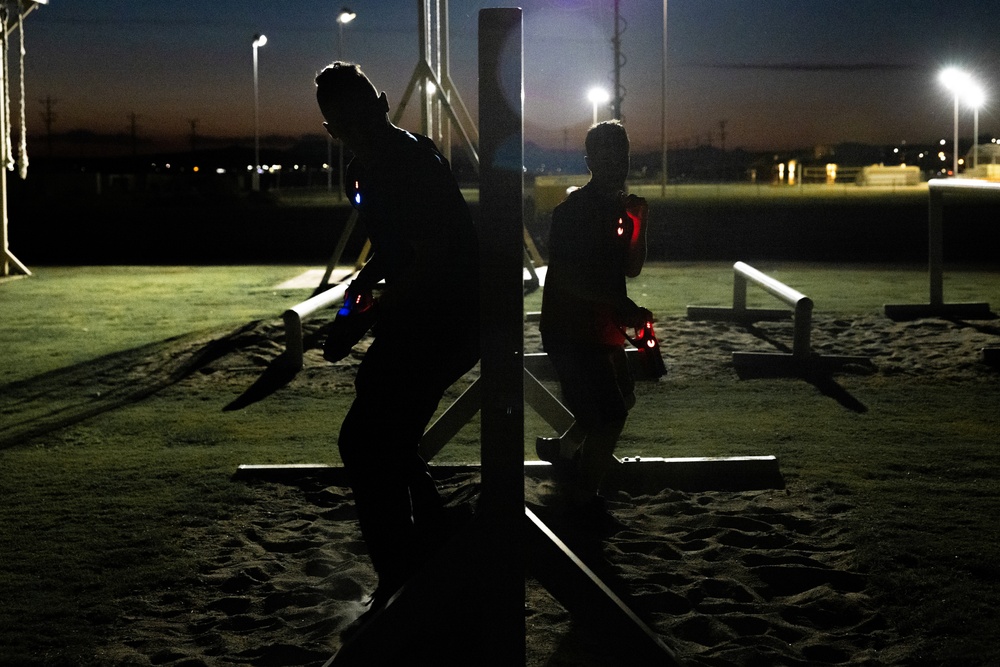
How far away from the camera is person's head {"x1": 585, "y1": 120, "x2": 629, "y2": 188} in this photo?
455 cm

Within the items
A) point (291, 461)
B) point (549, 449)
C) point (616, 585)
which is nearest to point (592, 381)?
point (616, 585)

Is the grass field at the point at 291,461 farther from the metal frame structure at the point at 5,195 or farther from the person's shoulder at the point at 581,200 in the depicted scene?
the metal frame structure at the point at 5,195

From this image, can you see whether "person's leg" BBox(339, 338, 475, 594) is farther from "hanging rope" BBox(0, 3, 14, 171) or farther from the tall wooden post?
"hanging rope" BBox(0, 3, 14, 171)

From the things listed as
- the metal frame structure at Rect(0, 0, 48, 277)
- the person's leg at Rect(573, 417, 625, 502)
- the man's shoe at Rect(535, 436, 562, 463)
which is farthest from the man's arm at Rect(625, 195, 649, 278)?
the metal frame structure at Rect(0, 0, 48, 277)

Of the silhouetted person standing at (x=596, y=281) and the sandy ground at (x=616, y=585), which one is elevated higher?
the silhouetted person standing at (x=596, y=281)

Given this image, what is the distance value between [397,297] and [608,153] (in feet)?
4.43

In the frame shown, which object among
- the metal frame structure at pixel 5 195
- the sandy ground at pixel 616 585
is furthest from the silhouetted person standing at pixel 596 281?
the metal frame structure at pixel 5 195

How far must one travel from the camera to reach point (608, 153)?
455cm

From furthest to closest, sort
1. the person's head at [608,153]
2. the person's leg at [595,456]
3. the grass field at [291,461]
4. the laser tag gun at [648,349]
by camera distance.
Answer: the person's leg at [595,456], the person's head at [608,153], the laser tag gun at [648,349], the grass field at [291,461]

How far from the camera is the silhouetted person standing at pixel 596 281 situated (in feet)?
14.9

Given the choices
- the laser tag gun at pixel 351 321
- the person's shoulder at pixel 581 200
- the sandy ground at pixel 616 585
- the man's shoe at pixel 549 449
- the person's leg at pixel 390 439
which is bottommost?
the sandy ground at pixel 616 585

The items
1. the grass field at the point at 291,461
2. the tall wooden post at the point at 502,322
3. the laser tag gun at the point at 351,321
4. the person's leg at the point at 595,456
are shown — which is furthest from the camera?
the person's leg at the point at 595,456

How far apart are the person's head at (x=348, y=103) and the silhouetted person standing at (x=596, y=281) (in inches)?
46.5

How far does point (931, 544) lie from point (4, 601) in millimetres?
3609
